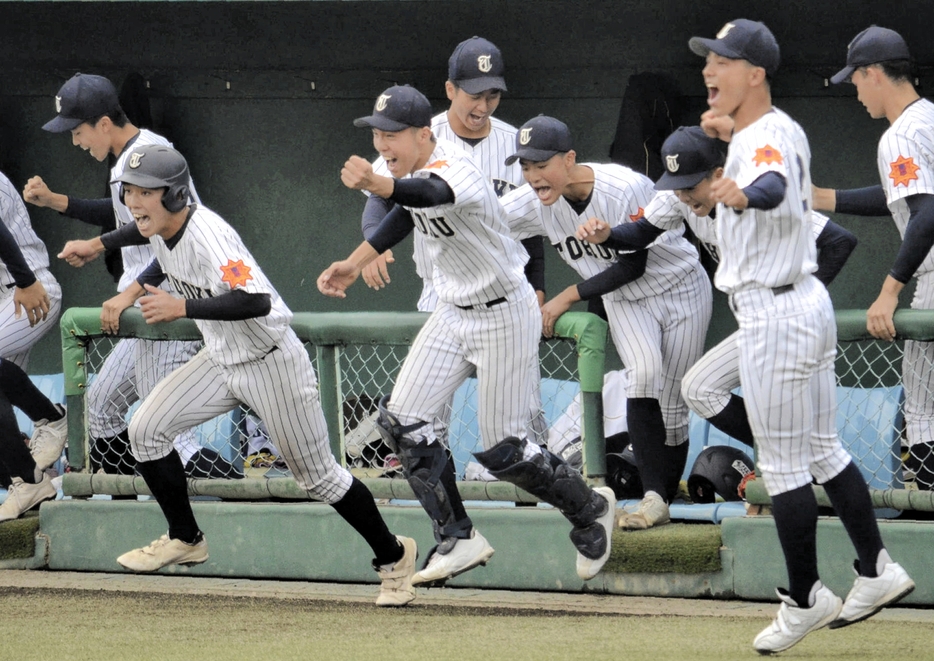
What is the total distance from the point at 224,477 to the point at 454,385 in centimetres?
116

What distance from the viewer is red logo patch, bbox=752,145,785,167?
3.47m

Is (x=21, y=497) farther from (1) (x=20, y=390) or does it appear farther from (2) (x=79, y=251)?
(2) (x=79, y=251)

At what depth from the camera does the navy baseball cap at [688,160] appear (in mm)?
4113

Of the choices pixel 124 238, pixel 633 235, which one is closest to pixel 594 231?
pixel 633 235

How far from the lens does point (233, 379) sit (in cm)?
436

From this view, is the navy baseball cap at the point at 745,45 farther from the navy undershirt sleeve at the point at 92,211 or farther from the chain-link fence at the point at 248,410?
the navy undershirt sleeve at the point at 92,211

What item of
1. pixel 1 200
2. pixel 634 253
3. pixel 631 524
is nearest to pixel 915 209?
pixel 634 253

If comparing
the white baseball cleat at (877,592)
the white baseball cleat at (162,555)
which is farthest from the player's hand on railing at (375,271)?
the white baseball cleat at (877,592)

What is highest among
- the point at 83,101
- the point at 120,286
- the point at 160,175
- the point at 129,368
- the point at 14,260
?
the point at 83,101

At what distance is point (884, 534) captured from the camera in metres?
4.31

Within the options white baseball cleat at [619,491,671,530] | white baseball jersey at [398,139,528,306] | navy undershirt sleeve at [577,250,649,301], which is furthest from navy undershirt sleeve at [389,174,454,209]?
white baseball cleat at [619,491,671,530]

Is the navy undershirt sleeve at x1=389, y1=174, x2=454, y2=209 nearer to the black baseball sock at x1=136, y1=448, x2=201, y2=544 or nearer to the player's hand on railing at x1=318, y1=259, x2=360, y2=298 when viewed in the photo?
the player's hand on railing at x1=318, y1=259, x2=360, y2=298

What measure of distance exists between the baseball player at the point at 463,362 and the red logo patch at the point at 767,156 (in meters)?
0.91

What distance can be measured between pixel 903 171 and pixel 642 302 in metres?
0.90
